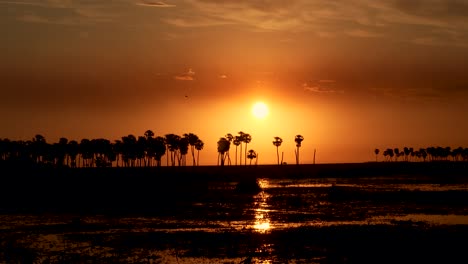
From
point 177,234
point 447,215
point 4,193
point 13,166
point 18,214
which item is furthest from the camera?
point 13,166

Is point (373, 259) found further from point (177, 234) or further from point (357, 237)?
point (177, 234)

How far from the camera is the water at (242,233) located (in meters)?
32.6

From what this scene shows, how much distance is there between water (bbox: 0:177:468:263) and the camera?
32.6 meters

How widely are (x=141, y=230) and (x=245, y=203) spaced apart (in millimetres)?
25669

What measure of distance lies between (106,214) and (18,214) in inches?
304

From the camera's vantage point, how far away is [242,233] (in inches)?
1624

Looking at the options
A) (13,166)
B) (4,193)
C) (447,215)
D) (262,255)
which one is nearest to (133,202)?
(4,193)

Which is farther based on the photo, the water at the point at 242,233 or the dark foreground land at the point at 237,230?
the water at the point at 242,233

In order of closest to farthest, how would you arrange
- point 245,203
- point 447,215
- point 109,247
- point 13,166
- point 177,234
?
point 109,247, point 177,234, point 447,215, point 245,203, point 13,166

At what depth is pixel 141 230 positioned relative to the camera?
44.2 metres

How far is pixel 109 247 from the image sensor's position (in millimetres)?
36000

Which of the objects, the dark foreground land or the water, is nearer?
the dark foreground land

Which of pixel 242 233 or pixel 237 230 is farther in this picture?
pixel 237 230

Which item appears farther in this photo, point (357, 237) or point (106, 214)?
point (106, 214)
